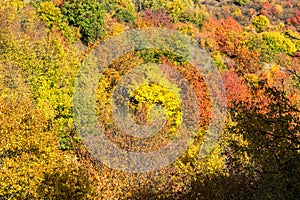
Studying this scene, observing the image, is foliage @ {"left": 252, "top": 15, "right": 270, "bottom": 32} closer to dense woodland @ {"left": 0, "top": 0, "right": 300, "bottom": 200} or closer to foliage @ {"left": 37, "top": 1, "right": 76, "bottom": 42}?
dense woodland @ {"left": 0, "top": 0, "right": 300, "bottom": 200}

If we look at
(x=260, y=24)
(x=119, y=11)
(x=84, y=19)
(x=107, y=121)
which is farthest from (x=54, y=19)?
(x=260, y=24)

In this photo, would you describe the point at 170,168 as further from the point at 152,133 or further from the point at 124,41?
the point at 124,41

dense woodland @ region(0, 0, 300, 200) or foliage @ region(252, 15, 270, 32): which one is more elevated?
dense woodland @ region(0, 0, 300, 200)

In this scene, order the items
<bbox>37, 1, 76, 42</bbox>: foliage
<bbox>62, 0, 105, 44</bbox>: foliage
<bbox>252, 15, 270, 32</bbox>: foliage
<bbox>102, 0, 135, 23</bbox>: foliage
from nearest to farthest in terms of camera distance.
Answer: <bbox>37, 1, 76, 42</bbox>: foliage → <bbox>62, 0, 105, 44</bbox>: foliage → <bbox>102, 0, 135, 23</bbox>: foliage → <bbox>252, 15, 270, 32</bbox>: foliage

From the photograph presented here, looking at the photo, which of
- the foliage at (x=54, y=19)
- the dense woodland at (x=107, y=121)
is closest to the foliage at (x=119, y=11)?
the dense woodland at (x=107, y=121)

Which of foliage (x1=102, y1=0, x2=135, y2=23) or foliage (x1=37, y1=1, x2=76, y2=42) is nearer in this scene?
foliage (x1=37, y1=1, x2=76, y2=42)

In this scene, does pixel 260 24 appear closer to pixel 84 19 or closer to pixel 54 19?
pixel 84 19

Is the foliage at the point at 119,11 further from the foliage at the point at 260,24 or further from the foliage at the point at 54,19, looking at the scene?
the foliage at the point at 260,24

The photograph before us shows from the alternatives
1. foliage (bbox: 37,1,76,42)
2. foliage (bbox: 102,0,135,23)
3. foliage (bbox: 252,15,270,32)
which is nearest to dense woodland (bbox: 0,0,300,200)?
foliage (bbox: 37,1,76,42)
